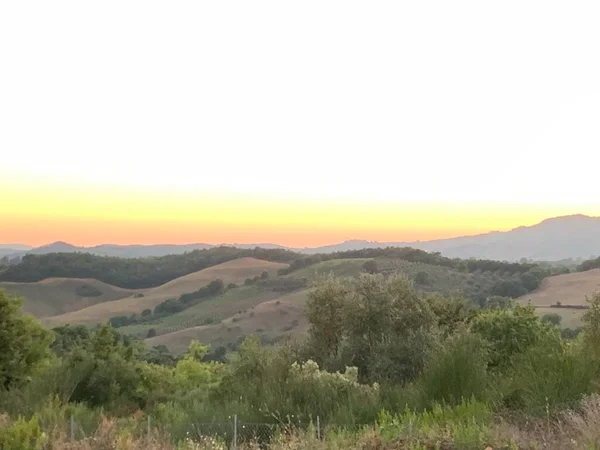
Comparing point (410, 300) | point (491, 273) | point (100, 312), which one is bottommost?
point (100, 312)

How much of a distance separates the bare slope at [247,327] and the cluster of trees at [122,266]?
2471 inches

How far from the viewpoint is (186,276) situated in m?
165

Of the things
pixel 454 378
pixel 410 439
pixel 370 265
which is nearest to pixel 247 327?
pixel 370 265

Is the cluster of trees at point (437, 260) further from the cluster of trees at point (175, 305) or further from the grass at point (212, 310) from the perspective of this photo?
the grass at point (212, 310)

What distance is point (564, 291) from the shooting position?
9512cm

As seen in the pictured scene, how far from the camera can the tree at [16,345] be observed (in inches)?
880

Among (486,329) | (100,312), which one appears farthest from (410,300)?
(100,312)

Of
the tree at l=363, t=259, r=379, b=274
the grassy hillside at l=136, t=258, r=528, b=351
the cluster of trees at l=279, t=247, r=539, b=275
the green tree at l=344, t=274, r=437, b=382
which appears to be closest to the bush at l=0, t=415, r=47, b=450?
the green tree at l=344, t=274, r=437, b=382

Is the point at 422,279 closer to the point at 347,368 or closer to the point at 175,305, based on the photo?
the point at 175,305

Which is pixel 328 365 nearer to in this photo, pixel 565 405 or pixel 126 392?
pixel 126 392

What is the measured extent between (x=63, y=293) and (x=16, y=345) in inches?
5350

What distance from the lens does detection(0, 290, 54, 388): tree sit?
73.4 ft

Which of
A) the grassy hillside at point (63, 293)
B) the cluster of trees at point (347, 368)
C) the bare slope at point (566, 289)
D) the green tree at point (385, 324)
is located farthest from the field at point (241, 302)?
the cluster of trees at point (347, 368)

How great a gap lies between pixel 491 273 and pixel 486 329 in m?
85.6
